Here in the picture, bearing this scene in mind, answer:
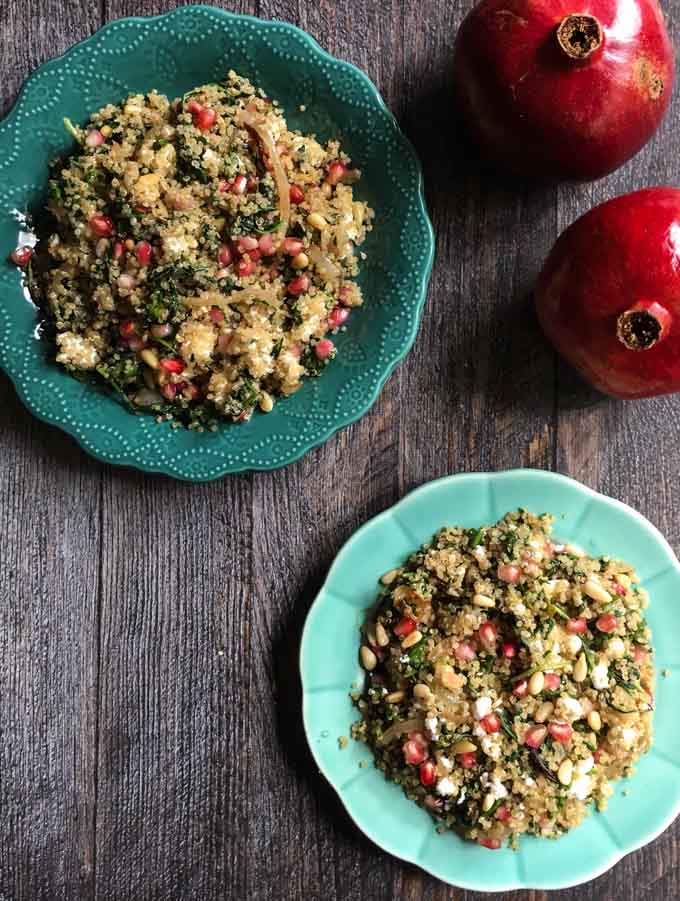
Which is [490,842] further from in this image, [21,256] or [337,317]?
[21,256]

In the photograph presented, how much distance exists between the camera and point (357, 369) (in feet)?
→ 5.67

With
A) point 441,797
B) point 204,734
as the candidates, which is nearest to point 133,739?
point 204,734

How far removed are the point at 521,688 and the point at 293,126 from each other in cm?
121

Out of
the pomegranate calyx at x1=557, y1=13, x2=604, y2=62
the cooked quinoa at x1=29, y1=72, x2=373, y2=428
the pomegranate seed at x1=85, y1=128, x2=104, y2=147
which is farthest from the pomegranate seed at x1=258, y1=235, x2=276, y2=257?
the pomegranate calyx at x1=557, y1=13, x2=604, y2=62

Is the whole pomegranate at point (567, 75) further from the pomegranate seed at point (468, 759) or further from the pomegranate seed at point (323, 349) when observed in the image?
the pomegranate seed at point (468, 759)

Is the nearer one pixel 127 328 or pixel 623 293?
pixel 623 293

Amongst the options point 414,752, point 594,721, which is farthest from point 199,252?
point 594,721

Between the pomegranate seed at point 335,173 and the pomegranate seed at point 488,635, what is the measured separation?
3.06 ft

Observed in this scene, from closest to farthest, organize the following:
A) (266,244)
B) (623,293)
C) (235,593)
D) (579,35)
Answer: (579,35)
(623,293)
(266,244)
(235,593)

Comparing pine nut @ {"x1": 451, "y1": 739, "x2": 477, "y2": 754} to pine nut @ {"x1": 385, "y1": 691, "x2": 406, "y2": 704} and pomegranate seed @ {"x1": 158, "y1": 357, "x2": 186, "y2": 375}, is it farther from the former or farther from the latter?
pomegranate seed @ {"x1": 158, "y1": 357, "x2": 186, "y2": 375}

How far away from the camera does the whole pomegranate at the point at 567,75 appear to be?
4.82 feet

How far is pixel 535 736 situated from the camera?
1.69 meters

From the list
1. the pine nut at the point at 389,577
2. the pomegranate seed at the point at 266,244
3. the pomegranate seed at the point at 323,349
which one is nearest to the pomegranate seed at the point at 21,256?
the pomegranate seed at the point at 266,244

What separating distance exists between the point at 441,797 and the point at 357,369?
0.88 metres
